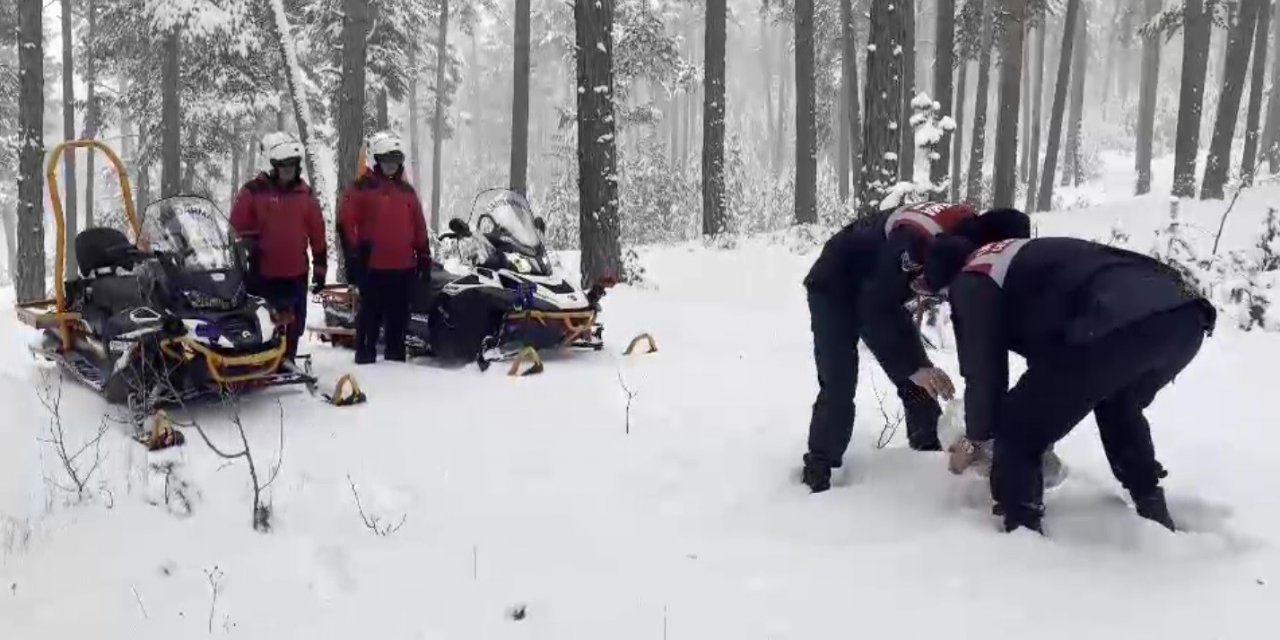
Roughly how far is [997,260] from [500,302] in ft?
16.2

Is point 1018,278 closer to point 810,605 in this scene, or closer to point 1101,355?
point 1101,355

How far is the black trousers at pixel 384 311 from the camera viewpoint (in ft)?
26.7

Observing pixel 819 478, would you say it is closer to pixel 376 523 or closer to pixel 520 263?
pixel 376 523

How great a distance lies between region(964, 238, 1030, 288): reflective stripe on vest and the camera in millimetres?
4051

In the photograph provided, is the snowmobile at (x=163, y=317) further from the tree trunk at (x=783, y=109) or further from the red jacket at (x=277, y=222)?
the tree trunk at (x=783, y=109)

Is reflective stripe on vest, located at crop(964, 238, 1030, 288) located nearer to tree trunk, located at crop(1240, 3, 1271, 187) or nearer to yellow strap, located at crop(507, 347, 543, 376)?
yellow strap, located at crop(507, 347, 543, 376)

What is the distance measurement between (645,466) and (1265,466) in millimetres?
3180

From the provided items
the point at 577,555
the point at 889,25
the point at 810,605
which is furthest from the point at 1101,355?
the point at 889,25

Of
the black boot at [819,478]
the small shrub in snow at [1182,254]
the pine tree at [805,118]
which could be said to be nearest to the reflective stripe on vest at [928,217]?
the black boot at [819,478]

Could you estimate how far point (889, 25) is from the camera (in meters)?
11.9

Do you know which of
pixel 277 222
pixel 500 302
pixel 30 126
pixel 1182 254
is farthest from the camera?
pixel 30 126

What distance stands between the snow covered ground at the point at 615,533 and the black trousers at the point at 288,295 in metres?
0.83

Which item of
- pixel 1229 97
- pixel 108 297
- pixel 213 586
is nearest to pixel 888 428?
pixel 213 586

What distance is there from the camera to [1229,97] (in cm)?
1838
